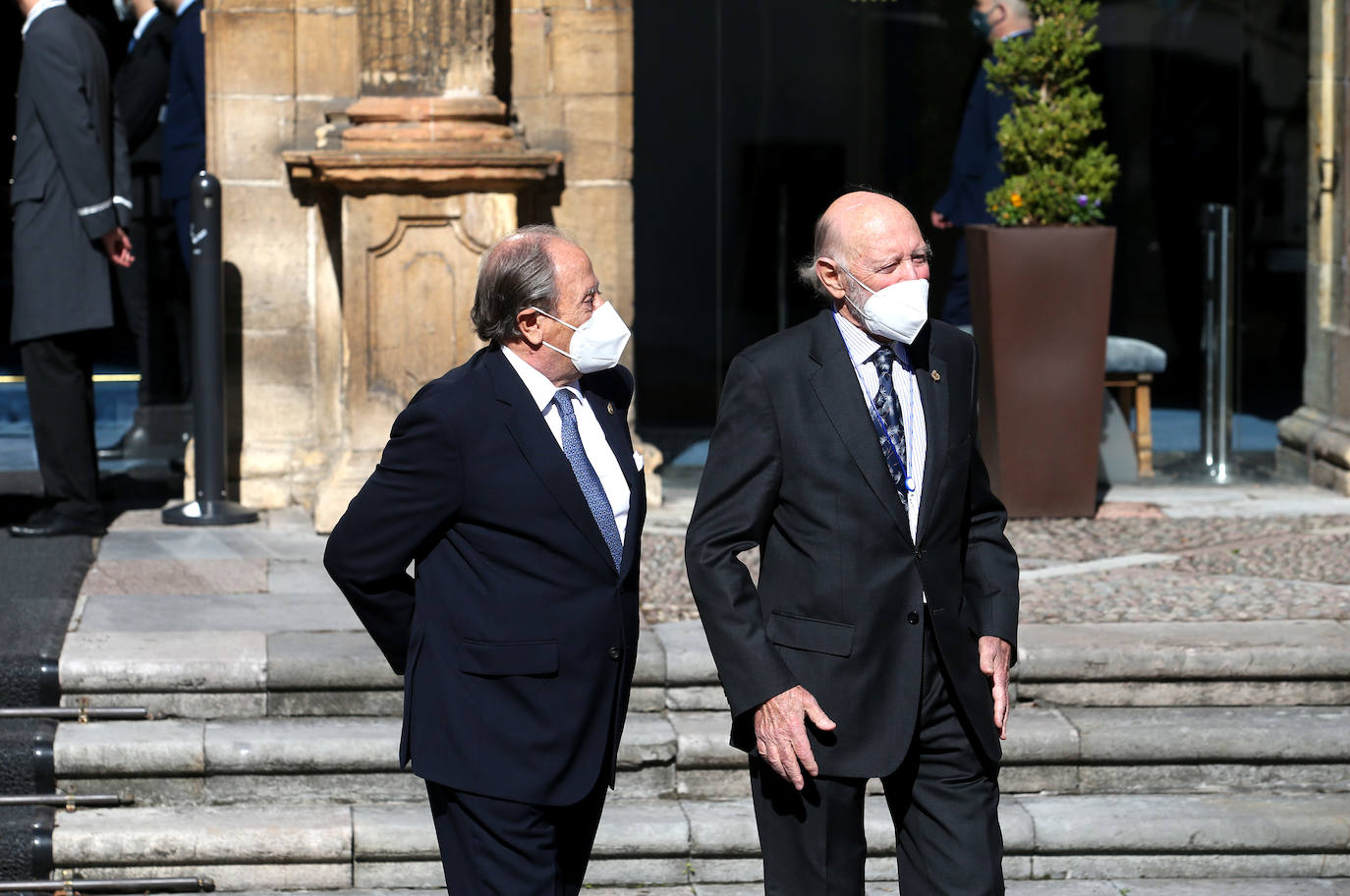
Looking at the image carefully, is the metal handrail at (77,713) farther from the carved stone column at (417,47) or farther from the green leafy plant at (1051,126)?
the green leafy plant at (1051,126)

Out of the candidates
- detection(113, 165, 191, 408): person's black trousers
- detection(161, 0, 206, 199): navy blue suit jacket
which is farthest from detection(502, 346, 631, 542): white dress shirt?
detection(113, 165, 191, 408): person's black trousers

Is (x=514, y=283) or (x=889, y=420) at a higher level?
(x=514, y=283)

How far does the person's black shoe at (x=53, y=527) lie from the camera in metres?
7.75

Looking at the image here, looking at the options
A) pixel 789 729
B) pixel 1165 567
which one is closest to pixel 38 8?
pixel 1165 567

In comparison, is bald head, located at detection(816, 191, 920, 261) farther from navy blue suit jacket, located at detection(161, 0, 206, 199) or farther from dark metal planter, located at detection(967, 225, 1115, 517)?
navy blue suit jacket, located at detection(161, 0, 206, 199)

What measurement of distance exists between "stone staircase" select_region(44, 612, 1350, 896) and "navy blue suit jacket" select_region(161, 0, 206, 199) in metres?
3.68

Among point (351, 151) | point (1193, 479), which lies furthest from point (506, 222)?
point (1193, 479)

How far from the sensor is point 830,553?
3750 millimetres

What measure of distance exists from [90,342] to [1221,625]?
4340mm

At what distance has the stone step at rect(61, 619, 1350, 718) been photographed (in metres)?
5.80

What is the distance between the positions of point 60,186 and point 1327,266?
5540 millimetres

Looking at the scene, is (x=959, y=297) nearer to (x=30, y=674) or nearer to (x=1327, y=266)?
(x=1327, y=266)

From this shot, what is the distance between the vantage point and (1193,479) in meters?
9.46

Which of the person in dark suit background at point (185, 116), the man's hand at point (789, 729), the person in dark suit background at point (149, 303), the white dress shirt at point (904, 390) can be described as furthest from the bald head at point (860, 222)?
the person in dark suit background at point (149, 303)
